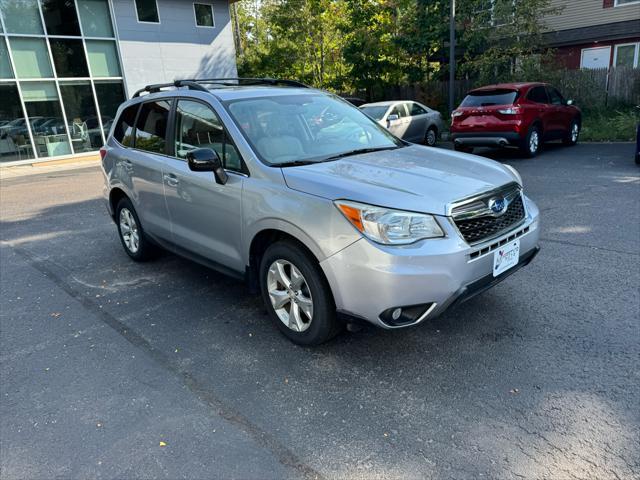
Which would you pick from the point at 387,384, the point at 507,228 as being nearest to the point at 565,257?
the point at 507,228

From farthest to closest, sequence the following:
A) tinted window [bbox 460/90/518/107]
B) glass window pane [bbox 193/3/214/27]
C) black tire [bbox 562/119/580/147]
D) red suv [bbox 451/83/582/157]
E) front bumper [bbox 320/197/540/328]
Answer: glass window pane [bbox 193/3/214/27], black tire [bbox 562/119/580/147], tinted window [bbox 460/90/518/107], red suv [bbox 451/83/582/157], front bumper [bbox 320/197/540/328]

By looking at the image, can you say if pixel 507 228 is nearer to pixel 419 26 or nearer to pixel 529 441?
pixel 529 441

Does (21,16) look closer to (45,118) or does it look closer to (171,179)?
(45,118)

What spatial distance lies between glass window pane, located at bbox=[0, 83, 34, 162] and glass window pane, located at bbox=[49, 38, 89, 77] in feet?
6.00

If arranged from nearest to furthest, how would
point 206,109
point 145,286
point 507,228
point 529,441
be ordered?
point 529,441
point 507,228
point 206,109
point 145,286

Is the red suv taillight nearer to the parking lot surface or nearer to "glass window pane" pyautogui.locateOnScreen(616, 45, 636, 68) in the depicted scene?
the parking lot surface

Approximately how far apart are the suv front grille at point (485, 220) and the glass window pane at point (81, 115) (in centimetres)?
1909

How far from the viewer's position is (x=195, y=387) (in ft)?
10.3

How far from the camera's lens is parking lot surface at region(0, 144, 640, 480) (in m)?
2.47

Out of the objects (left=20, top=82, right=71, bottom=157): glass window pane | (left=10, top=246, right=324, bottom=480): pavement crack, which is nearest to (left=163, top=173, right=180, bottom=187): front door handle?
(left=10, top=246, right=324, bottom=480): pavement crack

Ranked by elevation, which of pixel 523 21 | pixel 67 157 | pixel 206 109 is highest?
pixel 523 21

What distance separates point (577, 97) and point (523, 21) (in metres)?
3.55

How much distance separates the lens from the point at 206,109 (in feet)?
13.3

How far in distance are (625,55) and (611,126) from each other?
706cm
